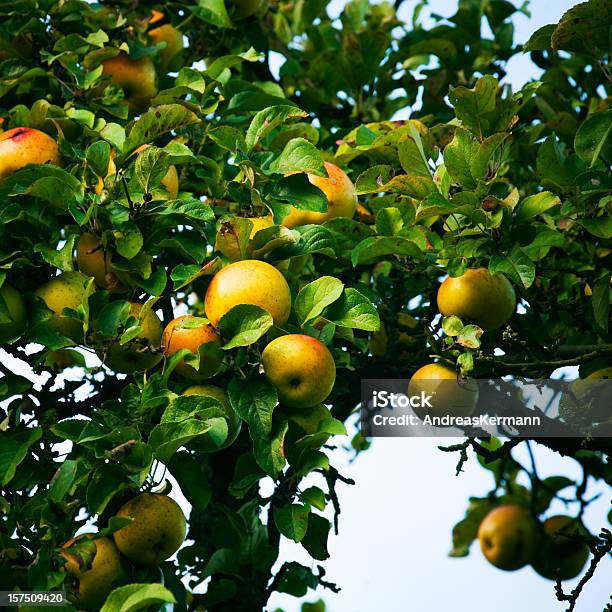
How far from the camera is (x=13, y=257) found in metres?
1.93

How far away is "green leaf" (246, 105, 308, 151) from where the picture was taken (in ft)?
6.50

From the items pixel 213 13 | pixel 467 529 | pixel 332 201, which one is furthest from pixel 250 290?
pixel 467 529

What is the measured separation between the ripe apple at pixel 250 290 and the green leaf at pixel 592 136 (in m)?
0.67

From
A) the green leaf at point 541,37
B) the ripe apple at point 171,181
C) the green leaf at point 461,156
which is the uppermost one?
the green leaf at point 541,37

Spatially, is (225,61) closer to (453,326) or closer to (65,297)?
(65,297)

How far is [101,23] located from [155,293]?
100 centimetres

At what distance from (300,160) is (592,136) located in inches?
23.4

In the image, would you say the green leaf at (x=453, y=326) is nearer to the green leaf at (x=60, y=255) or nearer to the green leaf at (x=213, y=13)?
the green leaf at (x=60, y=255)

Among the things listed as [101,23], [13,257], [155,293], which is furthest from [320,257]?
[101,23]

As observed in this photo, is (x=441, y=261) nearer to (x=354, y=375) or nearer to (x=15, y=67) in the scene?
(x=354, y=375)

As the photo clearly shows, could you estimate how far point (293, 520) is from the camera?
1.73 meters

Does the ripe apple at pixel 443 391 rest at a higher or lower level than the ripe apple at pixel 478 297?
lower

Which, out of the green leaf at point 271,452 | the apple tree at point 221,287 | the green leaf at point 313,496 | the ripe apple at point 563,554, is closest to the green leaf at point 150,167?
the apple tree at point 221,287

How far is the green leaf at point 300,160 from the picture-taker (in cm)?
192
